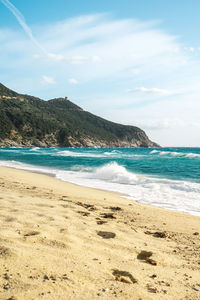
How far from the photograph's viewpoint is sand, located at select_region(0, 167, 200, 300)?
2478 millimetres

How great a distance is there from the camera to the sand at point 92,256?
248 cm

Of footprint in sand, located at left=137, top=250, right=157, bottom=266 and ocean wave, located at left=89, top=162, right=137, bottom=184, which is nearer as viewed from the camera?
footprint in sand, located at left=137, top=250, right=157, bottom=266

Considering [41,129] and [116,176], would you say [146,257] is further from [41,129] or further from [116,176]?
[41,129]

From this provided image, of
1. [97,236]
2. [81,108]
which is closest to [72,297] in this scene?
[97,236]

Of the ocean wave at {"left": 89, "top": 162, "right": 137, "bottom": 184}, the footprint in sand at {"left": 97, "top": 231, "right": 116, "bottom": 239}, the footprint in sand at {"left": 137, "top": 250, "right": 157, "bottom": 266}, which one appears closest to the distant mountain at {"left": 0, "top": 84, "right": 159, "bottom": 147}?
the ocean wave at {"left": 89, "top": 162, "right": 137, "bottom": 184}

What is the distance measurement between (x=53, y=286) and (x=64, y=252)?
0.88m

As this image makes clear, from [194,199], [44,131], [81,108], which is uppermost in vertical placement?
[81,108]

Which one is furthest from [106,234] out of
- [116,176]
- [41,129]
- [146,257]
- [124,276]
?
[41,129]

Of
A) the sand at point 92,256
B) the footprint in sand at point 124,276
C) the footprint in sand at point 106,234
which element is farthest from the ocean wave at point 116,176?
the footprint in sand at point 124,276

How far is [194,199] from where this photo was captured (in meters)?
9.80

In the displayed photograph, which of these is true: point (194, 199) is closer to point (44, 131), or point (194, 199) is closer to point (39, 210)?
point (39, 210)

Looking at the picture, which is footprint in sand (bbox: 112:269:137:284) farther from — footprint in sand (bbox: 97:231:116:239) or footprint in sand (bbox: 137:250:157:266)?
footprint in sand (bbox: 97:231:116:239)

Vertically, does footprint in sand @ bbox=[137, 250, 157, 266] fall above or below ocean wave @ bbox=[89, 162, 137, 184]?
above

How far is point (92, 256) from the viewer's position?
10.9 ft
